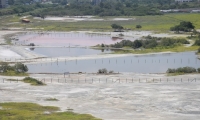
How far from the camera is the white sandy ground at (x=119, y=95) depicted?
119ft

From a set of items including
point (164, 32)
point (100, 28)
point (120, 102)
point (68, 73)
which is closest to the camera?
point (120, 102)

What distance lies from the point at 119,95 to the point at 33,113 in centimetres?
980

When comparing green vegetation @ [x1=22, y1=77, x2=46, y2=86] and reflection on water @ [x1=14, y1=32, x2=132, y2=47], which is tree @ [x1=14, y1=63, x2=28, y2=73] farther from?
reflection on water @ [x1=14, y1=32, x2=132, y2=47]

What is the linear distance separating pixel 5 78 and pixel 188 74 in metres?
19.1

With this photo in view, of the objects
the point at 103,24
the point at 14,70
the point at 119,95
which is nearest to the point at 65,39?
the point at 103,24

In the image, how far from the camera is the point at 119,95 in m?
42.4

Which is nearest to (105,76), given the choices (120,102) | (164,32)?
(120,102)

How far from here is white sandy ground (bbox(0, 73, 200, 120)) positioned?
36.4 metres

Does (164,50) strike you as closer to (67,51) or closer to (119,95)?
(67,51)

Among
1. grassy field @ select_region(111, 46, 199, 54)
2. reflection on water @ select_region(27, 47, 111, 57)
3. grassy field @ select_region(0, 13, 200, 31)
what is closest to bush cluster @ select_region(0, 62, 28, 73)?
reflection on water @ select_region(27, 47, 111, 57)

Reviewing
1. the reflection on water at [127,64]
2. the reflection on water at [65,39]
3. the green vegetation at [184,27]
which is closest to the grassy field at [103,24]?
the green vegetation at [184,27]

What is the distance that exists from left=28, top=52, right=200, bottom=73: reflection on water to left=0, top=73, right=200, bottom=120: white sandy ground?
481 cm

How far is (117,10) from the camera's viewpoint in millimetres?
149125

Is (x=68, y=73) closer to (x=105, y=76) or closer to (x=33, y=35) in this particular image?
(x=105, y=76)
